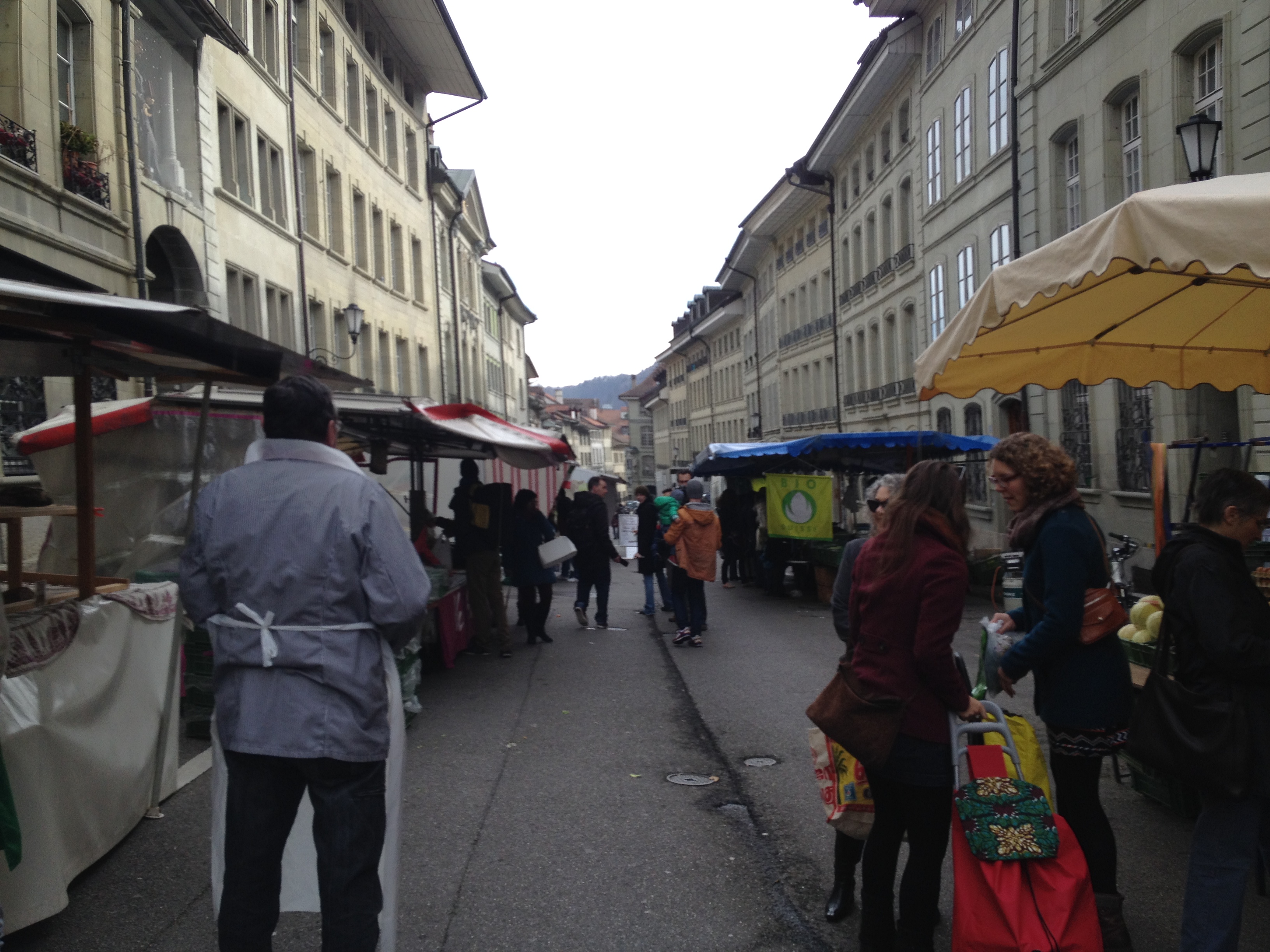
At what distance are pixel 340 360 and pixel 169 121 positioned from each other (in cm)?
968

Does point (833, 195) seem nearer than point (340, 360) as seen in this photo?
No

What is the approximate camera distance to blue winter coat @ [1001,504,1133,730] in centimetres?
381

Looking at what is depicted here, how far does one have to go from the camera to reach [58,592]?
18.3ft

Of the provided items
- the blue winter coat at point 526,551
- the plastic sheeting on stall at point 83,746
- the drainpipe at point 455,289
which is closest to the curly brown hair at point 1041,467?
the plastic sheeting on stall at point 83,746

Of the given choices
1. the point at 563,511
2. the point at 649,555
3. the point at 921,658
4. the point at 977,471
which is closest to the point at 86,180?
the point at 563,511

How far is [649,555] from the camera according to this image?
16.0 meters

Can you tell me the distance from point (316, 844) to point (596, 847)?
2.39m

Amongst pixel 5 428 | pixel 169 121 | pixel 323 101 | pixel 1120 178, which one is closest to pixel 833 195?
pixel 323 101

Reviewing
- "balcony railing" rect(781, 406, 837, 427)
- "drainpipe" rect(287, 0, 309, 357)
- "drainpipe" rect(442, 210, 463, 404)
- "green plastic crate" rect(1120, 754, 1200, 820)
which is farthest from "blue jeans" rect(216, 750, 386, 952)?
"drainpipe" rect(442, 210, 463, 404)

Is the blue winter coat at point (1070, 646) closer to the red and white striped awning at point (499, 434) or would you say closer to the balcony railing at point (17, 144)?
the red and white striped awning at point (499, 434)

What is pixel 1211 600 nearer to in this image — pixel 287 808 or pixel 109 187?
pixel 287 808

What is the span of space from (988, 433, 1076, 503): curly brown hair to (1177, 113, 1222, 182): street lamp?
6685mm

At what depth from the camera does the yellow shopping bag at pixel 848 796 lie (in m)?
4.22

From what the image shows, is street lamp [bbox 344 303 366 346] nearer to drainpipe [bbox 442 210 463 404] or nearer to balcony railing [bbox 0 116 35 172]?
balcony railing [bbox 0 116 35 172]
